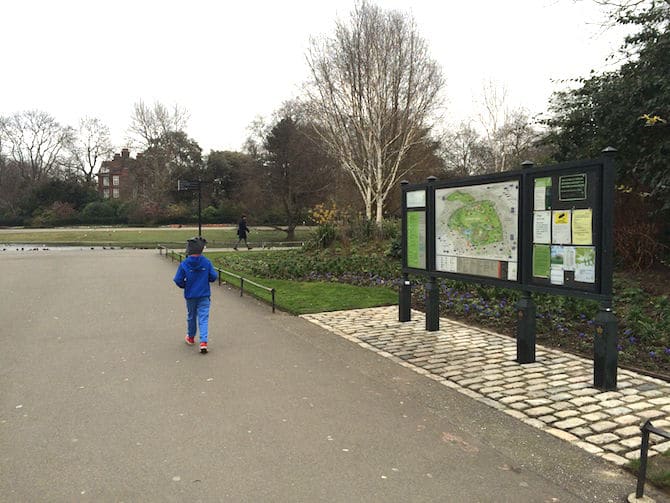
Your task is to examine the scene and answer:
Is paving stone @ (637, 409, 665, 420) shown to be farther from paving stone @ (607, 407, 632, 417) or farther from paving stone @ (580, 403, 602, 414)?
paving stone @ (580, 403, 602, 414)

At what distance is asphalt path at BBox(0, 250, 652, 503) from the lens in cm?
352

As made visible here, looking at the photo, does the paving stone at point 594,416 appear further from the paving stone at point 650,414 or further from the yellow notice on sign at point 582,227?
the yellow notice on sign at point 582,227

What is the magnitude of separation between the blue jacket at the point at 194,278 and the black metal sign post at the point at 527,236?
3338mm

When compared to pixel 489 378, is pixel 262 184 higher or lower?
higher

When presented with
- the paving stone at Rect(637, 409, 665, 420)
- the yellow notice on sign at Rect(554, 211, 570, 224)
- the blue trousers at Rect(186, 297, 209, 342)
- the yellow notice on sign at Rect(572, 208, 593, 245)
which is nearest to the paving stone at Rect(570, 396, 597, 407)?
the paving stone at Rect(637, 409, 665, 420)

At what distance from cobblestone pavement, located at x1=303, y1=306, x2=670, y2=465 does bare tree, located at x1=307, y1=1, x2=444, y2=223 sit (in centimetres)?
1842

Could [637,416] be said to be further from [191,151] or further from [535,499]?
[191,151]

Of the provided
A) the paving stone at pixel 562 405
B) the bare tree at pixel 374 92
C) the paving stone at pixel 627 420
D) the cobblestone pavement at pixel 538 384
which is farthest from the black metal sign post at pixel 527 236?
the bare tree at pixel 374 92

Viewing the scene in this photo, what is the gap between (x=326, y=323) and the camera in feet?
30.3

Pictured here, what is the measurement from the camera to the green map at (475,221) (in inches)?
277

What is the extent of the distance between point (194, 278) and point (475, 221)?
3.93m

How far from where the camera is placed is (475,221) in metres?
7.42

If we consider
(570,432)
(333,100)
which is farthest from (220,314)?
(333,100)

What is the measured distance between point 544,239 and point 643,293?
17.0ft
